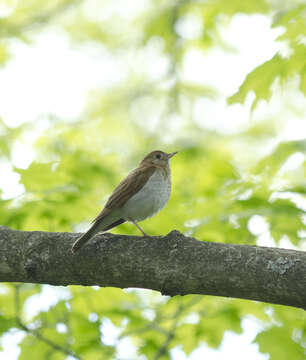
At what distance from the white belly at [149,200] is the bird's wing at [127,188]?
45mm

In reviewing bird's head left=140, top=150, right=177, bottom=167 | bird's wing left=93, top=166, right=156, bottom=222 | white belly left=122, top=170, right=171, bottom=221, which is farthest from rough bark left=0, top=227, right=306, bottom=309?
bird's head left=140, top=150, right=177, bottom=167

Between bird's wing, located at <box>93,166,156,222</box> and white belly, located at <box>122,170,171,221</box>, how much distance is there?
1.8 inches

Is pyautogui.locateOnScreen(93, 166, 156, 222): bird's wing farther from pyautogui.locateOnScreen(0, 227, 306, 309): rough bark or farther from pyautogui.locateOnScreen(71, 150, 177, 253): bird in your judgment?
pyautogui.locateOnScreen(0, 227, 306, 309): rough bark

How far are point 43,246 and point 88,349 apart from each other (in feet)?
5.19

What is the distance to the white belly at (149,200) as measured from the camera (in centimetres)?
477

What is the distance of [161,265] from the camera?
3318mm

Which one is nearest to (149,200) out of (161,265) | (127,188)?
(127,188)

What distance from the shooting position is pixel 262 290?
10.0 ft

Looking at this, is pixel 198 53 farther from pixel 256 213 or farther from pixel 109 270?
pixel 109 270

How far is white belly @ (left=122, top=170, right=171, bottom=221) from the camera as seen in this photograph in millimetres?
4773

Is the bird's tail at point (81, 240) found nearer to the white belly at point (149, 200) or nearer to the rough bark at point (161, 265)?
the rough bark at point (161, 265)

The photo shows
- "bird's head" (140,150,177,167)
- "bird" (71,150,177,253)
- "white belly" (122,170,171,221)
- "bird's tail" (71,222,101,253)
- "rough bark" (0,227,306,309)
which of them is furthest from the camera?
"bird's head" (140,150,177,167)

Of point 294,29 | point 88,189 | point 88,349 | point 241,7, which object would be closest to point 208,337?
point 88,349

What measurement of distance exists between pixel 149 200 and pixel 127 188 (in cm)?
26
